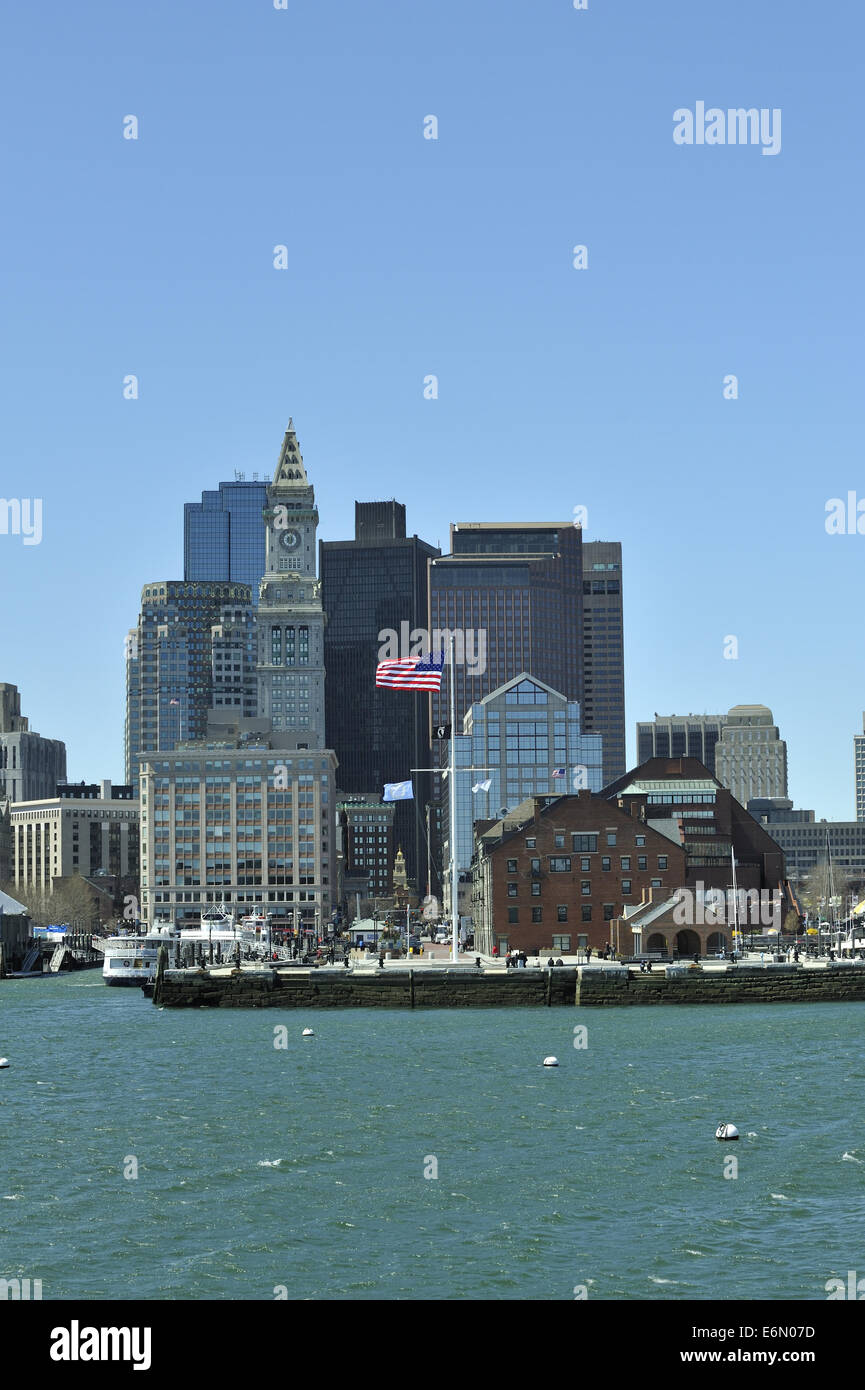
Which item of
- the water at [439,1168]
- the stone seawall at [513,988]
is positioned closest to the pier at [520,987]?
the stone seawall at [513,988]

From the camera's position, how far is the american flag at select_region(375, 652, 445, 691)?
10888 cm

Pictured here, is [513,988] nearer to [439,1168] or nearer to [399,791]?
[399,791]

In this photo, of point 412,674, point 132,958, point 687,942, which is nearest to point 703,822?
point 687,942

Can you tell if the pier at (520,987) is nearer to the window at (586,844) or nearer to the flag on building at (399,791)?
the flag on building at (399,791)

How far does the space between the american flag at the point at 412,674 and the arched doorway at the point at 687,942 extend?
4492cm

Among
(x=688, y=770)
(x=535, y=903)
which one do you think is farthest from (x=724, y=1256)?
(x=688, y=770)

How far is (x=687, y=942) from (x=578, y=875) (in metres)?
10.5

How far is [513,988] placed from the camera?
110188 millimetres

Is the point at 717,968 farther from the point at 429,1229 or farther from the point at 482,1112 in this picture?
the point at 429,1229

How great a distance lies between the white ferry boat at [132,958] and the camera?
16362cm

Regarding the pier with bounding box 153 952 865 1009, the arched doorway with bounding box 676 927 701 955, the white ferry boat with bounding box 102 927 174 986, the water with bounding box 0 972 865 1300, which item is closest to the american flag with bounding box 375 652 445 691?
the pier with bounding box 153 952 865 1009
